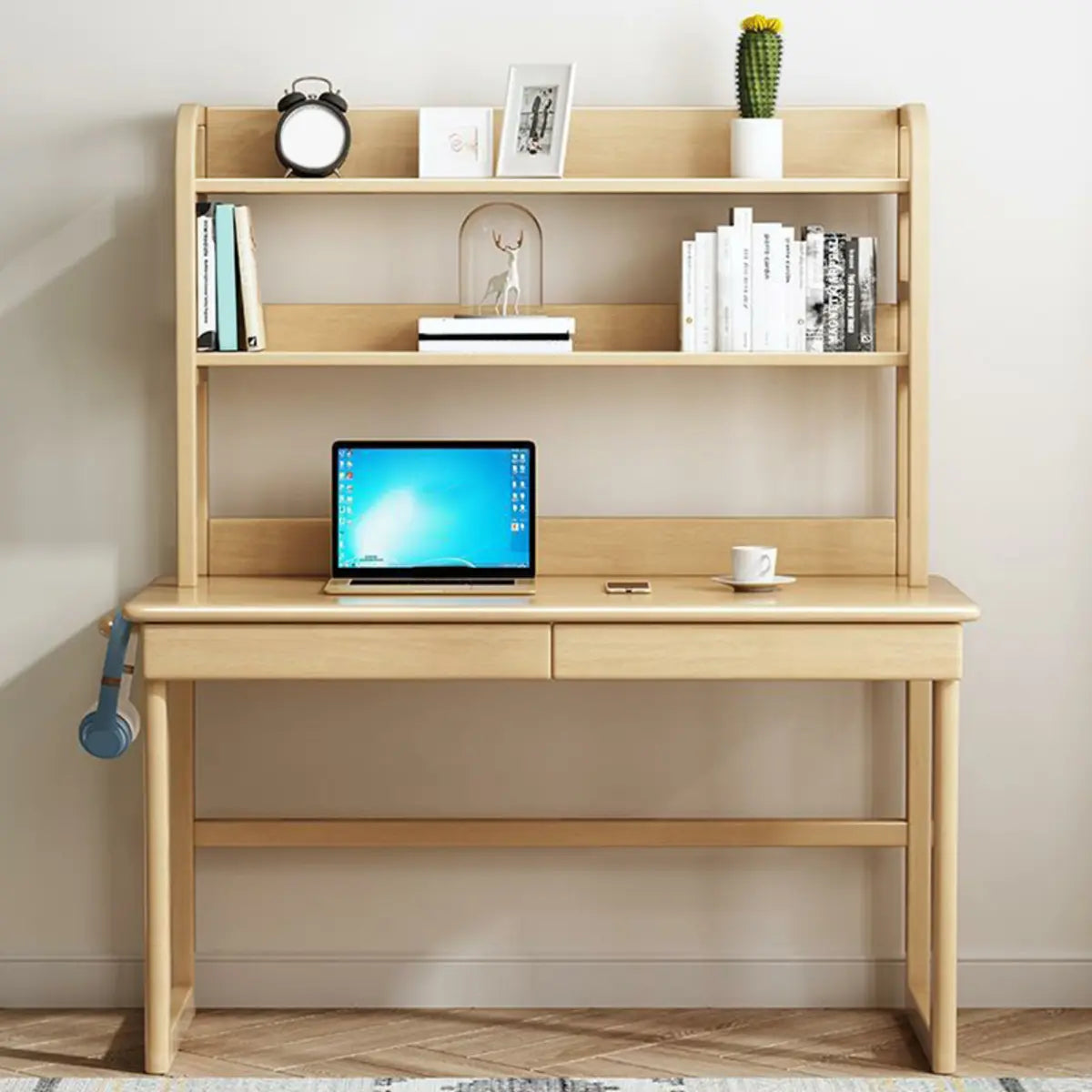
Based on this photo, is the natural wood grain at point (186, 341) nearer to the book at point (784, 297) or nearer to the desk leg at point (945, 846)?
the book at point (784, 297)

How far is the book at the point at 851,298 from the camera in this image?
2.99 metres

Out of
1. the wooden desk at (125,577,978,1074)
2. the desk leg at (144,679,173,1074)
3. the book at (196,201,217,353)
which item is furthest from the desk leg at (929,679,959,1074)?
the book at (196,201,217,353)

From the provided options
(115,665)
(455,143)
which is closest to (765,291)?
(455,143)

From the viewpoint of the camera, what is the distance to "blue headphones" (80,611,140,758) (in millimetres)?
2846

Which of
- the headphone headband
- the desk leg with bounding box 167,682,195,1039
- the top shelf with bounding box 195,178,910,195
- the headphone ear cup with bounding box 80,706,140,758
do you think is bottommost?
the desk leg with bounding box 167,682,195,1039

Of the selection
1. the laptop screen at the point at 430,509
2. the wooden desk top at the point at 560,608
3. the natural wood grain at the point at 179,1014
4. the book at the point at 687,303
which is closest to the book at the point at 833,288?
the book at the point at 687,303

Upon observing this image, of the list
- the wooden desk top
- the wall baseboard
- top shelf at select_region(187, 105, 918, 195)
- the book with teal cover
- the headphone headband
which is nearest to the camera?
the wooden desk top

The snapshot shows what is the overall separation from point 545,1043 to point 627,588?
842 mm

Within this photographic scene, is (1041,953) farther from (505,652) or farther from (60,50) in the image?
(60,50)

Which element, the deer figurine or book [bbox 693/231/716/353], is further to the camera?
the deer figurine

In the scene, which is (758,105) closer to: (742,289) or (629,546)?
(742,289)

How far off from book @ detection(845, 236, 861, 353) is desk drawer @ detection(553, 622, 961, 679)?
1.82ft

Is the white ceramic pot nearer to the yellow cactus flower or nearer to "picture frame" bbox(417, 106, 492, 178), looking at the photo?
the yellow cactus flower

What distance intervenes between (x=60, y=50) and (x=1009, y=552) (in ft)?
6.52
